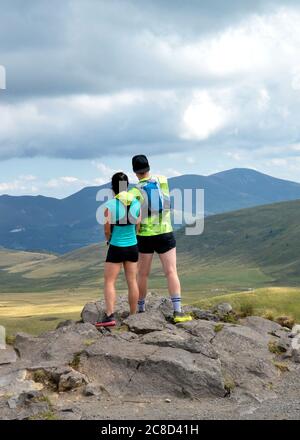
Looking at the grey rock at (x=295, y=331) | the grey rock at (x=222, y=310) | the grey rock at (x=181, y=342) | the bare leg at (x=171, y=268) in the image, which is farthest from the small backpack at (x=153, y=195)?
the grey rock at (x=295, y=331)

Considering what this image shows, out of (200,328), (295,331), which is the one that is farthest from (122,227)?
(295,331)

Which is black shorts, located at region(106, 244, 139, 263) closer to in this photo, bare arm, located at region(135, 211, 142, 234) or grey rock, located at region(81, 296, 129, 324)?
bare arm, located at region(135, 211, 142, 234)

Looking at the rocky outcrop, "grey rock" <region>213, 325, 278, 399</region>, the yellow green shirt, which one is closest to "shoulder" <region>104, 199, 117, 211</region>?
the yellow green shirt

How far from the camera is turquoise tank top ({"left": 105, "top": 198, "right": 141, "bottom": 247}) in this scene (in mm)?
16422

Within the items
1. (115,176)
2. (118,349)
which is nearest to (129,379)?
(118,349)

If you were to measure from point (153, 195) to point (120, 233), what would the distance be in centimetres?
148

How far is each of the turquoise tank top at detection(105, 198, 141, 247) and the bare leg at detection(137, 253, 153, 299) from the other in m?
0.94

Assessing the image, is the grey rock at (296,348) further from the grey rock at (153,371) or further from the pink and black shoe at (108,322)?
the pink and black shoe at (108,322)

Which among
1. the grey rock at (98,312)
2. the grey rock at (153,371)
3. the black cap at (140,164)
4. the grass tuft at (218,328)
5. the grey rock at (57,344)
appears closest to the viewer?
the grey rock at (153,371)

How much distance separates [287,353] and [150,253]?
5.19m

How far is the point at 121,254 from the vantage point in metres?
16.8

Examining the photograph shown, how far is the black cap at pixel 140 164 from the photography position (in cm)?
1681

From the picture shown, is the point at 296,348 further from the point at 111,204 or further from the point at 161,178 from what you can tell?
the point at 111,204

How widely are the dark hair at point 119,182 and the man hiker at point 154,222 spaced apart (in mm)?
389
